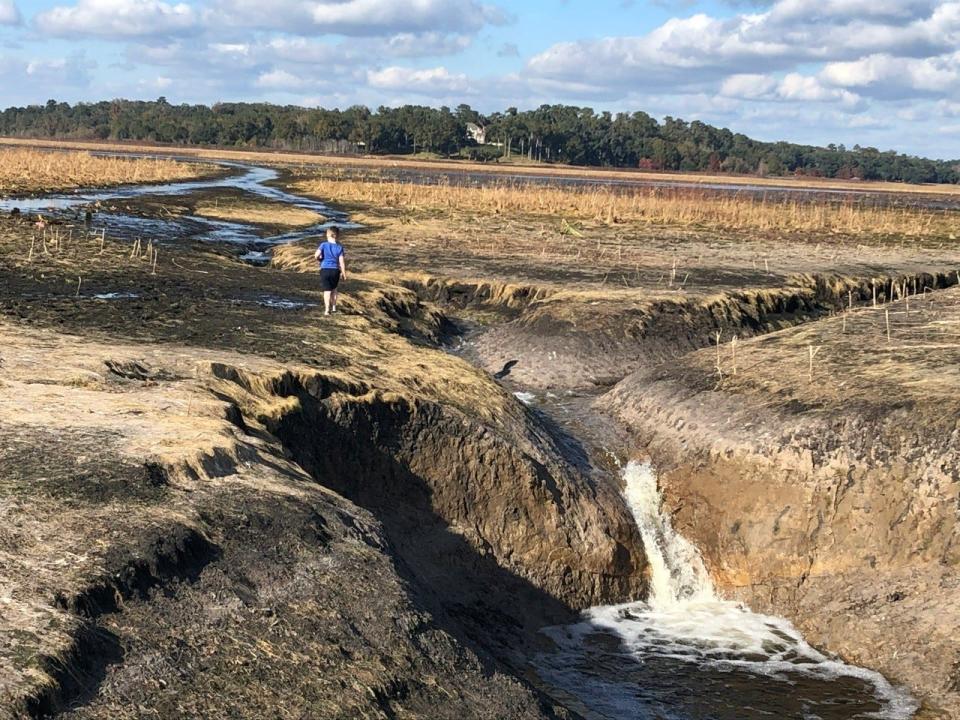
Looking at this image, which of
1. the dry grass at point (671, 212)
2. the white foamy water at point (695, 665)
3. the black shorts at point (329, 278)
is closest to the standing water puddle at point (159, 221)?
the dry grass at point (671, 212)

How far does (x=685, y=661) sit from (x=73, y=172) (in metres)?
67.4

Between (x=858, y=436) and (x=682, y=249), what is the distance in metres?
25.7

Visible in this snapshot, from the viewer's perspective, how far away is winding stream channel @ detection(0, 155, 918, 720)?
1252cm

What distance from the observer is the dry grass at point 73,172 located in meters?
60.0

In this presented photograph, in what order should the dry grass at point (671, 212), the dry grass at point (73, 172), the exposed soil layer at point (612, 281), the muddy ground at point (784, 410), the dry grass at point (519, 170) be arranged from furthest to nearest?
the dry grass at point (519, 170) < the dry grass at point (73, 172) < the dry grass at point (671, 212) < the exposed soil layer at point (612, 281) < the muddy ground at point (784, 410)

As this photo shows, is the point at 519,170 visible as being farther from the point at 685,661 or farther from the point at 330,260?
the point at 685,661

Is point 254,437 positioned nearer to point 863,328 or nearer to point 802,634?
point 802,634

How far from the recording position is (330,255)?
21641 millimetres

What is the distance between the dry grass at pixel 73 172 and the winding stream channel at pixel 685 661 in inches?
1791

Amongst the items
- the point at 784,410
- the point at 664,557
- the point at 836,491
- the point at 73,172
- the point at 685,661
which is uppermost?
the point at 73,172

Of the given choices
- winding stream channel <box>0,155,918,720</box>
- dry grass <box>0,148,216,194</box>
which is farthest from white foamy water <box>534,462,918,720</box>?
dry grass <box>0,148,216,194</box>

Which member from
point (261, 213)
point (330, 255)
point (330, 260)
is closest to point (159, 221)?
point (261, 213)

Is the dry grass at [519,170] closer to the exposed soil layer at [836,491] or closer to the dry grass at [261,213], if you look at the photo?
the dry grass at [261,213]

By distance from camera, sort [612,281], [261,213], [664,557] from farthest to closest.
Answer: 1. [261,213]
2. [612,281]
3. [664,557]
